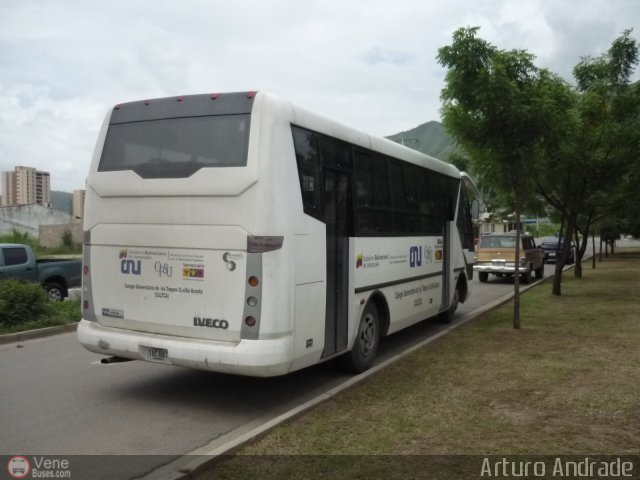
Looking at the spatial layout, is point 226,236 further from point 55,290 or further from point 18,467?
point 55,290

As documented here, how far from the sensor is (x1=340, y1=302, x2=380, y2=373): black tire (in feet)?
23.9

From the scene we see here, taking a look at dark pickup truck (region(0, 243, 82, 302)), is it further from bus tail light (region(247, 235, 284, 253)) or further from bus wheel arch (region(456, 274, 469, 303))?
bus tail light (region(247, 235, 284, 253))

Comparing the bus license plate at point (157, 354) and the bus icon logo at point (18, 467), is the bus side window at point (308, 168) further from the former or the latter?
the bus icon logo at point (18, 467)

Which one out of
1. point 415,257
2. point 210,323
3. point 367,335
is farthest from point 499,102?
point 210,323

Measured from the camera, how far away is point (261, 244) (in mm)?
5484

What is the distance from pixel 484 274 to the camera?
23844 millimetres

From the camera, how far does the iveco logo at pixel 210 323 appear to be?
561 cm

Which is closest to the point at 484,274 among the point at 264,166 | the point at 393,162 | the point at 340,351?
the point at 393,162

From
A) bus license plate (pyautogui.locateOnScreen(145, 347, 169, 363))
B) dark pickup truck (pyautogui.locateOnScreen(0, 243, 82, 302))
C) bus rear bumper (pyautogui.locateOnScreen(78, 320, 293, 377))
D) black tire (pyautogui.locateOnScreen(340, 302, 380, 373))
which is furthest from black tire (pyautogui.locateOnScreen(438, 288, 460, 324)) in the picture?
dark pickup truck (pyautogui.locateOnScreen(0, 243, 82, 302))

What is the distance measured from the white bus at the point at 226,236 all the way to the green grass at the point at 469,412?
2.73 ft

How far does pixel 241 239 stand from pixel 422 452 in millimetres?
2451

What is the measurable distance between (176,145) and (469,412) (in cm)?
387

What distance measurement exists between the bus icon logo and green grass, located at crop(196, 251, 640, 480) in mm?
1384

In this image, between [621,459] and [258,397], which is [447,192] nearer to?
[258,397]
